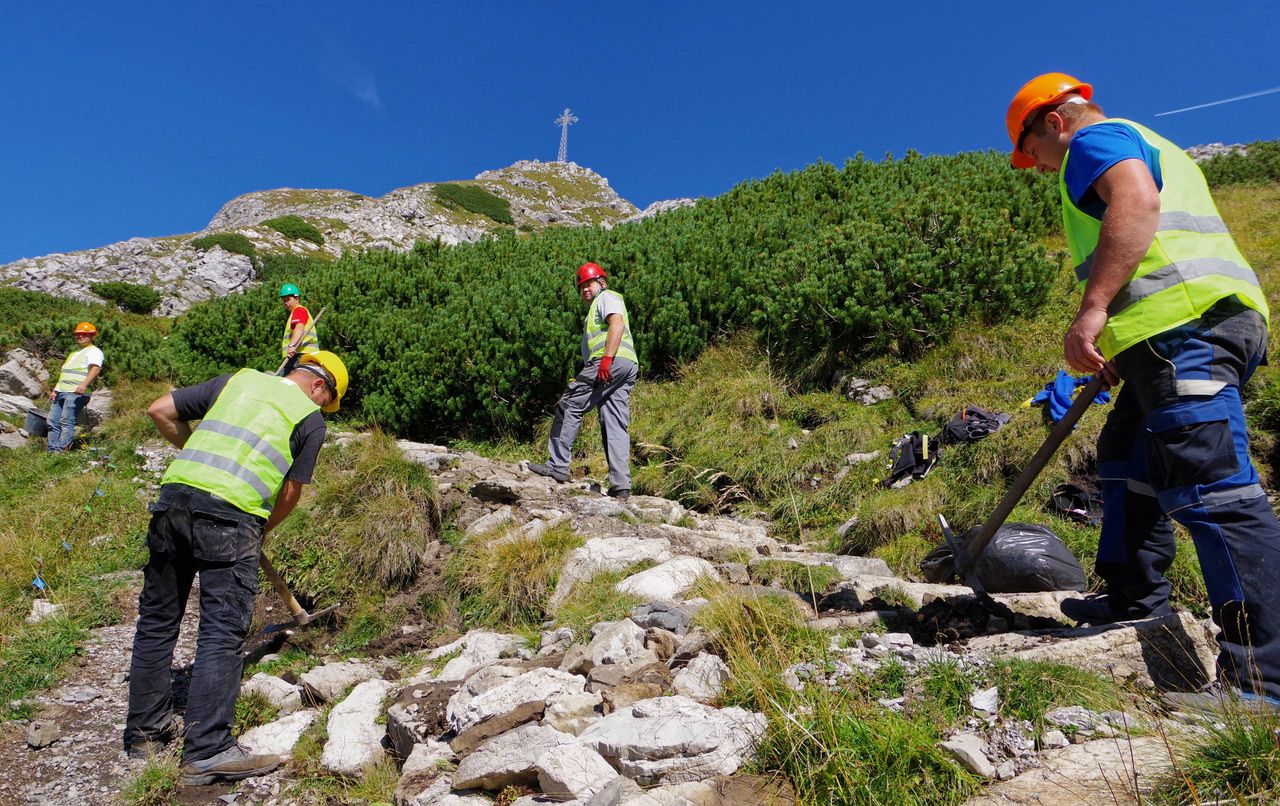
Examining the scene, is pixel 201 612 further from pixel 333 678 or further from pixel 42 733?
pixel 42 733

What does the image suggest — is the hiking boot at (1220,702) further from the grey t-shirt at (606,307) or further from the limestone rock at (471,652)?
the grey t-shirt at (606,307)

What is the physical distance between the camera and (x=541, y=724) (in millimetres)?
2564

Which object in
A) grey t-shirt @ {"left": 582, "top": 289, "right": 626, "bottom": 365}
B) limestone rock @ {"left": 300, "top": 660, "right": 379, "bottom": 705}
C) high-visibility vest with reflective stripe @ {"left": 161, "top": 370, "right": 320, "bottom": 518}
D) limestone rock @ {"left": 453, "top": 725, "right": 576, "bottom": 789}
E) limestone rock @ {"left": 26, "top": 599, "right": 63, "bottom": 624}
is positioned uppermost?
grey t-shirt @ {"left": 582, "top": 289, "right": 626, "bottom": 365}

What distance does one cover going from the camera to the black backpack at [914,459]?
5.75 m

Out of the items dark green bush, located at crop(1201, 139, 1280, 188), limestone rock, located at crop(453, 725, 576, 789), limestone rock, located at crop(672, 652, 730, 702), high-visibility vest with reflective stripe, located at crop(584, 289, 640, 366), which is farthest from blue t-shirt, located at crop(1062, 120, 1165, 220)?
dark green bush, located at crop(1201, 139, 1280, 188)

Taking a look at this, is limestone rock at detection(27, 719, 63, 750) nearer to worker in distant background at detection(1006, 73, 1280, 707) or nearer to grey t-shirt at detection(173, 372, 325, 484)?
grey t-shirt at detection(173, 372, 325, 484)

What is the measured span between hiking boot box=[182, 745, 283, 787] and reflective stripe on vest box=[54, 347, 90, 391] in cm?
854

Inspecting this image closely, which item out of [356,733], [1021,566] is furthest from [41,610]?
[1021,566]

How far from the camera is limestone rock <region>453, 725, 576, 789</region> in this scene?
2.30 m

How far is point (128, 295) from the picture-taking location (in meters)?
21.2

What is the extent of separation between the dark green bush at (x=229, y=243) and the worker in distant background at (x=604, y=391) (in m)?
25.5

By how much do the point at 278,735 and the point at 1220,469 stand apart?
3.93 meters

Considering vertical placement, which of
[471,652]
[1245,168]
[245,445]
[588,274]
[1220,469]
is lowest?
[471,652]

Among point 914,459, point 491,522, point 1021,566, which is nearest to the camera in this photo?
point 1021,566
